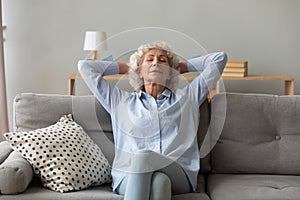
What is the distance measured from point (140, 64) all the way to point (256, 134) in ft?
2.26

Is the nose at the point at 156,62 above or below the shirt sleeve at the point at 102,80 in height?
above

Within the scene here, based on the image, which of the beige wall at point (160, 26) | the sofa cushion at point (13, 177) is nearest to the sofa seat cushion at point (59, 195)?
the sofa cushion at point (13, 177)

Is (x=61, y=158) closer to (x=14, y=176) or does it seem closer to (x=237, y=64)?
(x=14, y=176)

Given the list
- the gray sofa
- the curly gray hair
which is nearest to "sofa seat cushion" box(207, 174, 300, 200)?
the gray sofa

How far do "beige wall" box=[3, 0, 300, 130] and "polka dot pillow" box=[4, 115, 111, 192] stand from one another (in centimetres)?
204

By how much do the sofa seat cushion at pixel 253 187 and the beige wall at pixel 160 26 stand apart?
1921 mm

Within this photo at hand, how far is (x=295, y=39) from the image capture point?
4.34 meters

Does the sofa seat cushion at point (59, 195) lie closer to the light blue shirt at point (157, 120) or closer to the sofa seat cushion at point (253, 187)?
the light blue shirt at point (157, 120)

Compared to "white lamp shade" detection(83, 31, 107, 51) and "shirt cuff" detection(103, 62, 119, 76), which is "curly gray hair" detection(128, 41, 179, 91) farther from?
"white lamp shade" detection(83, 31, 107, 51)

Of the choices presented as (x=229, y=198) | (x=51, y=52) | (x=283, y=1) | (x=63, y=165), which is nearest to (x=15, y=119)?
(x=63, y=165)

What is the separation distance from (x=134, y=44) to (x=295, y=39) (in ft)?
7.35

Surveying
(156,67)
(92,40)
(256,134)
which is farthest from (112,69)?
(92,40)

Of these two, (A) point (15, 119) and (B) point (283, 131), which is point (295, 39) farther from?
(A) point (15, 119)

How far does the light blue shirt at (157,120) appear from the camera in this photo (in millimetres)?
2371
